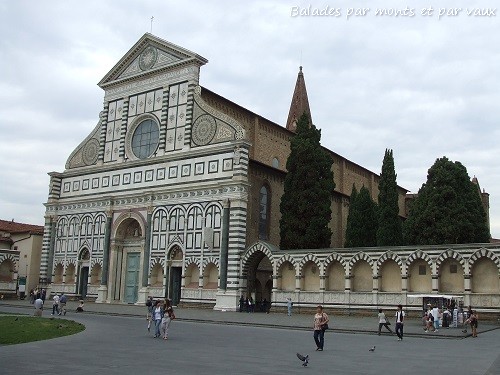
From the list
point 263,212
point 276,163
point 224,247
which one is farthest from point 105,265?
point 276,163

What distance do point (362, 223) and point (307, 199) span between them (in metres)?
8.25

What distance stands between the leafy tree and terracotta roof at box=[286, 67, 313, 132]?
24.5 metres

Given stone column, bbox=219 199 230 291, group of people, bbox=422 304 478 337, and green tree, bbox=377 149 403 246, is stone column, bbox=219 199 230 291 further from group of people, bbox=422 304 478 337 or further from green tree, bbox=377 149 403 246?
group of people, bbox=422 304 478 337

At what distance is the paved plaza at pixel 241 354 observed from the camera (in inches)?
476

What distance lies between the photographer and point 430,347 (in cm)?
1836

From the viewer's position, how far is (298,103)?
69375 mm

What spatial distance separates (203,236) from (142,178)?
8162 millimetres

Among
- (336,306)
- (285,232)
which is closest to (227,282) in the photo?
(285,232)

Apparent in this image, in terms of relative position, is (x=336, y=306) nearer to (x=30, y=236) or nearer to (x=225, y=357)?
(x=225, y=357)

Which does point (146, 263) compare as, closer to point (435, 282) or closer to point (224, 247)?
point (224, 247)

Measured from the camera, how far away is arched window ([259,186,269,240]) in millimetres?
41406

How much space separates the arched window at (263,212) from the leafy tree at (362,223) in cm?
653

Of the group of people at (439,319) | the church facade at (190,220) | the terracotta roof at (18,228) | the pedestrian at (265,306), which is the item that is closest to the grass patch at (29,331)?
the group of people at (439,319)

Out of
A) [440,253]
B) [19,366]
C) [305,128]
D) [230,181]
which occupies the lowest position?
[19,366]
